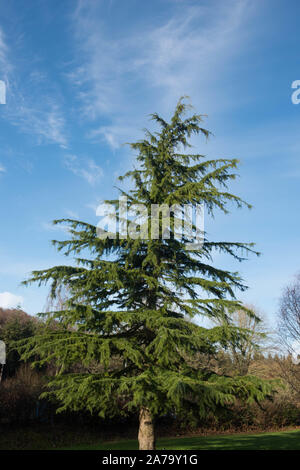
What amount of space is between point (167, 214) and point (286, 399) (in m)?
24.1

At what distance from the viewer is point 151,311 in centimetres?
888

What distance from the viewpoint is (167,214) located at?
34.9 ft

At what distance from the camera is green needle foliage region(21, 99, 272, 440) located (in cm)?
765

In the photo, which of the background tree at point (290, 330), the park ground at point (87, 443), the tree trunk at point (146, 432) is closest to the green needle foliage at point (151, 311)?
the tree trunk at point (146, 432)

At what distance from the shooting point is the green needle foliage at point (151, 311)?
7.65 metres

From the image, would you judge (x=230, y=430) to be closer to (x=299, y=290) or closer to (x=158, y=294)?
(x=299, y=290)

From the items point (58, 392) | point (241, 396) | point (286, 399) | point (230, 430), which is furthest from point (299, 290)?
point (58, 392)

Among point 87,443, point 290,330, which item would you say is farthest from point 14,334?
point 290,330

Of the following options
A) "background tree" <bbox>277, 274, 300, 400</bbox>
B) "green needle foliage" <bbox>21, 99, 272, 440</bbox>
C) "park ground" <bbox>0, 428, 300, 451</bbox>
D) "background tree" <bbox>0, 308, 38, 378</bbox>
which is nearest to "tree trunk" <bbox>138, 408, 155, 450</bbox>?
"green needle foliage" <bbox>21, 99, 272, 440</bbox>

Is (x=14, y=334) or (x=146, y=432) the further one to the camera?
(x=14, y=334)

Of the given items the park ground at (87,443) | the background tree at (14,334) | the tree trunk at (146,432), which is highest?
the background tree at (14,334)

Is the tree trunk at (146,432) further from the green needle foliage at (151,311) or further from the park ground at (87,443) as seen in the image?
the park ground at (87,443)

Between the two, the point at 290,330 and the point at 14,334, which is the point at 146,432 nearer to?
the point at 14,334

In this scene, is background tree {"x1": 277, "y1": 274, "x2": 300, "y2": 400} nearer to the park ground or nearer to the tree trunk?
the park ground
